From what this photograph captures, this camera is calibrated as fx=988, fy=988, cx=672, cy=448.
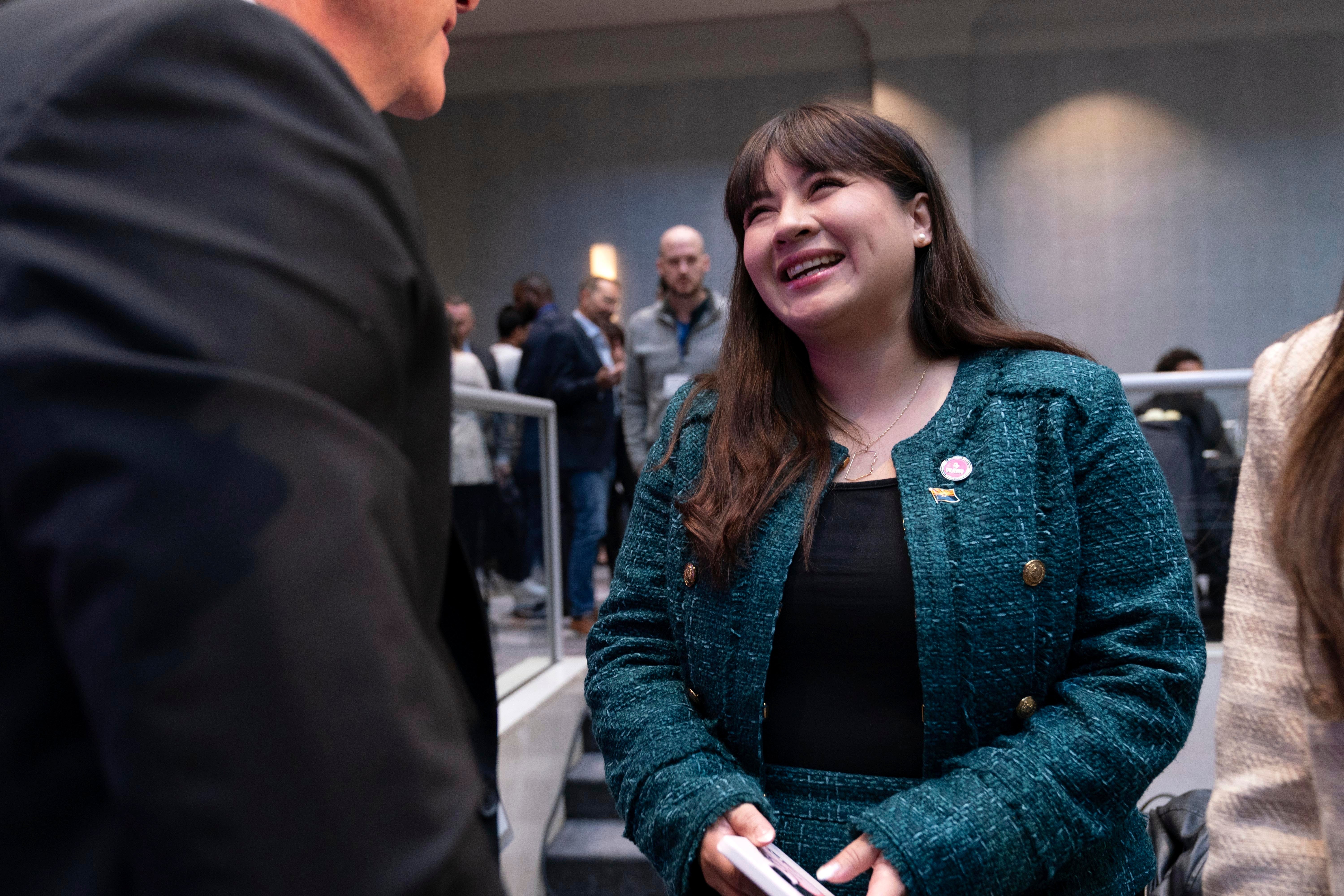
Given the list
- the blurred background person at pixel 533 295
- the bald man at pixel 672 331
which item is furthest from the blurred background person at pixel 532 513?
the blurred background person at pixel 533 295

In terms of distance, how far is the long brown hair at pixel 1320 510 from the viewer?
780 millimetres

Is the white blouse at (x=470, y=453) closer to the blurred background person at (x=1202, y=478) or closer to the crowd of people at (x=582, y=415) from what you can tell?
the crowd of people at (x=582, y=415)

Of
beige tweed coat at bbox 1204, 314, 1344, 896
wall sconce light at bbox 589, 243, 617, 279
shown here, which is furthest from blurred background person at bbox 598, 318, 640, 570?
beige tweed coat at bbox 1204, 314, 1344, 896

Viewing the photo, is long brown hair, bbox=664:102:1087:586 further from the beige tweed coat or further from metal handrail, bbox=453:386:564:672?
metal handrail, bbox=453:386:564:672

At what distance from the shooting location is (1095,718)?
1189 mm

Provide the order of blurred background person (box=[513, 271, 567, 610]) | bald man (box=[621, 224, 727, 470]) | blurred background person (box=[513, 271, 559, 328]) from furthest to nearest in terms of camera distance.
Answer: blurred background person (box=[513, 271, 559, 328])
bald man (box=[621, 224, 727, 470])
blurred background person (box=[513, 271, 567, 610])

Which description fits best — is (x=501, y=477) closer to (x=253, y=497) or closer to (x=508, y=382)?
(x=508, y=382)

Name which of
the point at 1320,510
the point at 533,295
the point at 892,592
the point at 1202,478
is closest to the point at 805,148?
the point at 892,592

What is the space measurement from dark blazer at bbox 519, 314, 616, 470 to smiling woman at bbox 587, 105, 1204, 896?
294cm

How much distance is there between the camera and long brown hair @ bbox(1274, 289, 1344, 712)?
2.56 ft

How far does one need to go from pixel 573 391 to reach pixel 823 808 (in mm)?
3374

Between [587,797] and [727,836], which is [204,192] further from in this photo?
[587,797]

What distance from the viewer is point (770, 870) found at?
107 centimetres

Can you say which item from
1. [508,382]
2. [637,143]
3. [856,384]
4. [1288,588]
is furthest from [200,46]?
[637,143]
